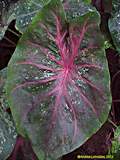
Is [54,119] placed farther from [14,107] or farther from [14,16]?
[14,16]

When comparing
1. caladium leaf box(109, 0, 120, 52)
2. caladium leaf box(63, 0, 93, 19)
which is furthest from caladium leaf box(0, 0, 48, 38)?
caladium leaf box(109, 0, 120, 52)

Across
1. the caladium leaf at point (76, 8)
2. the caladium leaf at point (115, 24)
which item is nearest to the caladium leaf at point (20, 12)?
the caladium leaf at point (76, 8)

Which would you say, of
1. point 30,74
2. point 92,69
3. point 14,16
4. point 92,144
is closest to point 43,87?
point 30,74

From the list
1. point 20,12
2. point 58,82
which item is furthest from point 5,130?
point 20,12

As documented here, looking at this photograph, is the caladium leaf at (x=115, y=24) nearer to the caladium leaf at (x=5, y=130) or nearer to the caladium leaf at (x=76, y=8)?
the caladium leaf at (x=76, y=8)

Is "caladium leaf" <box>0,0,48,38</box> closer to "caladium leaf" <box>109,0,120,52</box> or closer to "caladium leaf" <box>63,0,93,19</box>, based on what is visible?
"caladium leaf" <box>63,0,93,19</box>

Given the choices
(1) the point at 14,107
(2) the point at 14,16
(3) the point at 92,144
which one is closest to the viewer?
(1) the point at 14,107
